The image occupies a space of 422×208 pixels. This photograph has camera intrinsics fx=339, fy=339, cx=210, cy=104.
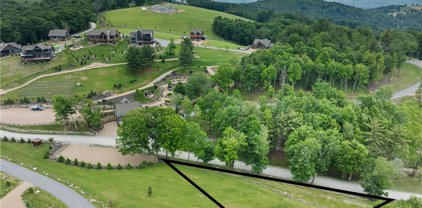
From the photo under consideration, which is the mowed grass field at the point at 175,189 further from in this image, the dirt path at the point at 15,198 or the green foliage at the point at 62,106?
the green foliage at the point at 62,106

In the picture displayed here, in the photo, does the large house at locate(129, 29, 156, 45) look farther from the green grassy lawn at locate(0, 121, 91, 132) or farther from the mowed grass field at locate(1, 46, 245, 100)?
the green grassy lawn at locate(0, 121, 91, 132)

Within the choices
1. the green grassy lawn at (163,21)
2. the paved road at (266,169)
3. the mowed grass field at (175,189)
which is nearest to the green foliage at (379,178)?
the mowed grass field at (175,189)

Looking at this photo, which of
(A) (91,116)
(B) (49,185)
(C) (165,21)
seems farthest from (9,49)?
(B) (49,185)

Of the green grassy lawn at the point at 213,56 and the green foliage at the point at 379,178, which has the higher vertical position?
the green grassy lawn at the point at 213,56

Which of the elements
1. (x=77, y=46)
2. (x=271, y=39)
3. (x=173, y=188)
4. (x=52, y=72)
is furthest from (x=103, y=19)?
(x=173, y=188)

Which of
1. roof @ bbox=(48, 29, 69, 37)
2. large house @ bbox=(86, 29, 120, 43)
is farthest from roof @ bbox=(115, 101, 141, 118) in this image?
roof @ bbox=(48, 29, 69, 37)

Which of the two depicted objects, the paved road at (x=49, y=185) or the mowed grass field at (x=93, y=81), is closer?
the paved road at (x=49, y=185)

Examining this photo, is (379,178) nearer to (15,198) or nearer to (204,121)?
(204,121)
